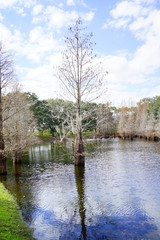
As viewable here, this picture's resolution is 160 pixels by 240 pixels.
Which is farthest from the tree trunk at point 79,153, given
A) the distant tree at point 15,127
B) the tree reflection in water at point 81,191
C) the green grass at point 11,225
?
the green grass at point 11,225

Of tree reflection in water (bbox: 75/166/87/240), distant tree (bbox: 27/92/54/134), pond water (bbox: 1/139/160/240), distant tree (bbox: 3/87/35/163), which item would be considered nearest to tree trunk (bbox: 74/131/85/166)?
tree reflection in water (bbox: 75/166/87/240)

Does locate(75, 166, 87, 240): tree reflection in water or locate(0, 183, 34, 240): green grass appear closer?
locate(0, 183, 34, 240): green grass

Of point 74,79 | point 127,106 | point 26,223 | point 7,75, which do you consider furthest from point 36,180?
point 127,106

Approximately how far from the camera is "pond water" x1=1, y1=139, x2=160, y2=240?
24.8ft

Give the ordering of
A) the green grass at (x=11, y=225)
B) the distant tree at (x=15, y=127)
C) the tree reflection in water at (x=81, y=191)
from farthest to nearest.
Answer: the distant tree at (x=15, y=127) → the tree reflection in water at (x=81, y=191) → the green grass at (x=11, y=225)

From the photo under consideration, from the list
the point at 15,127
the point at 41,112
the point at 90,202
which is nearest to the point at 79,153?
the point at 15,127

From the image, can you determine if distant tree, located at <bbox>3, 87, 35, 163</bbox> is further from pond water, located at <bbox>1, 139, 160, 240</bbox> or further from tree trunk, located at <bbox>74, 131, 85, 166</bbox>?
tree trunk, located at <bbox>74, 131, 85, 166</bbox>

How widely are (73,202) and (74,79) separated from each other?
1298 cm

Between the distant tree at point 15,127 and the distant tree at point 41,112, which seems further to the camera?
the distant tree at point 41,112

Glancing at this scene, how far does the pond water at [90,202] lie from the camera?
24.8ft

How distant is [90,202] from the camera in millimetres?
10445

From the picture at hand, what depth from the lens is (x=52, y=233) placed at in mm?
7387

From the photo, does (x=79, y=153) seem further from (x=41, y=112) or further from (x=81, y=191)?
(x=41, y=112)

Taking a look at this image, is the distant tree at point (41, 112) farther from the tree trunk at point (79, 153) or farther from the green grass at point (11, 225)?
the green grass at point (11, 225)
